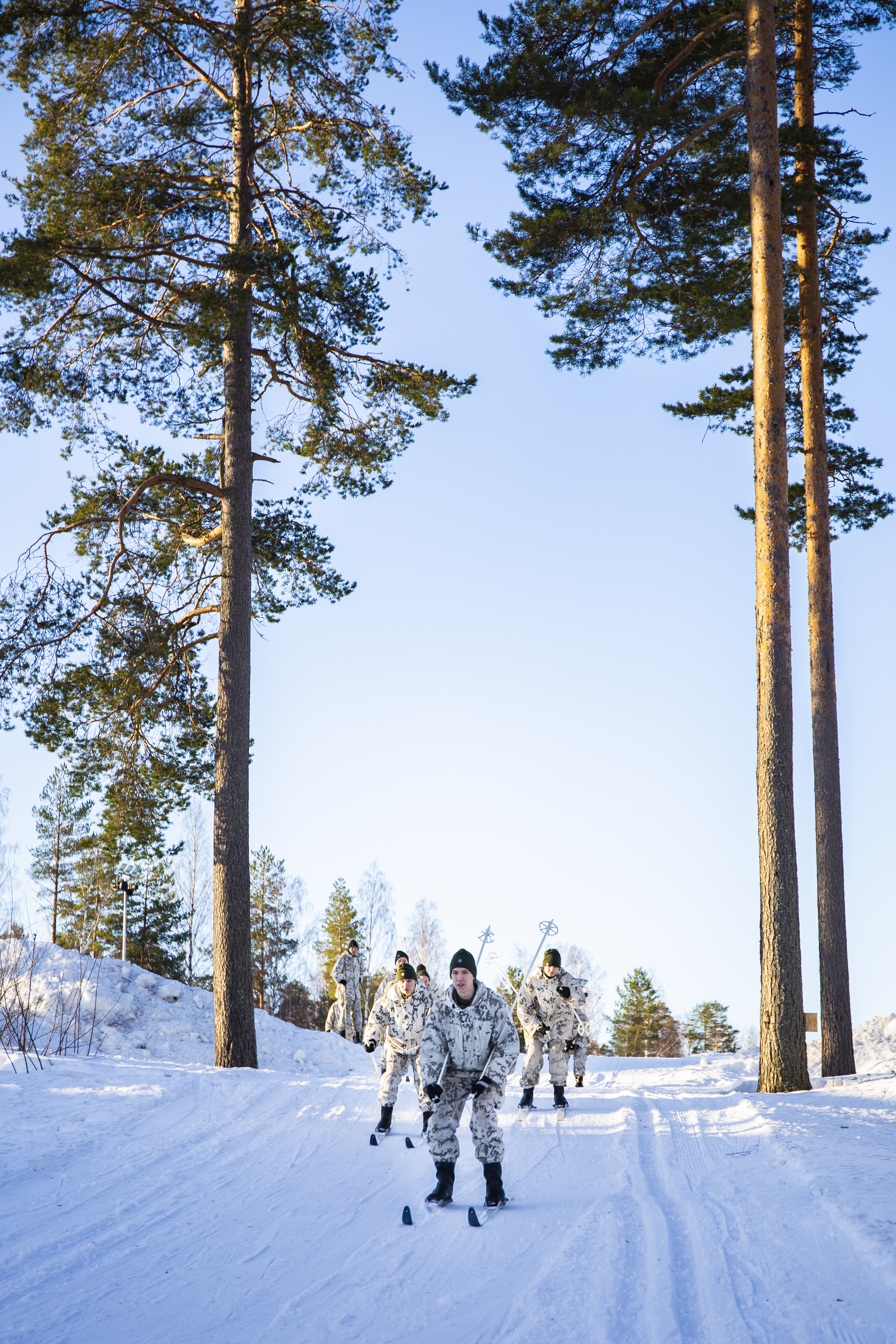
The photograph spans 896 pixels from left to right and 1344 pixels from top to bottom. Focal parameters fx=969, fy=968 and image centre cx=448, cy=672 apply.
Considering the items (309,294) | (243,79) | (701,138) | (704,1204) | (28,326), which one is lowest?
(704,1204)

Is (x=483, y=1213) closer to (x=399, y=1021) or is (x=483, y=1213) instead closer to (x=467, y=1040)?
(x=467, y=1040)

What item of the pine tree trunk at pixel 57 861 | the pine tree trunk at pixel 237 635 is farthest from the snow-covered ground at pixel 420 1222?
the pine tree trunk at pixel 57 861

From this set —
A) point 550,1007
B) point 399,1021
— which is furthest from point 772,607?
point 399,1021

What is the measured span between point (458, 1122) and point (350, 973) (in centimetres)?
1379

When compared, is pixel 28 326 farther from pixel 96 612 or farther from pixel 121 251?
pixel 96 612

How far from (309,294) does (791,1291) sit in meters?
12.6

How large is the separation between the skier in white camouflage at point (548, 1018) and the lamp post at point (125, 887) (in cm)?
1052

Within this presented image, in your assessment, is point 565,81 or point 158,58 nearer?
point 565,81

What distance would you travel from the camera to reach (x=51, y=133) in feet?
42.1

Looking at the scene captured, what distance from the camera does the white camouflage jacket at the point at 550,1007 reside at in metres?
10.3

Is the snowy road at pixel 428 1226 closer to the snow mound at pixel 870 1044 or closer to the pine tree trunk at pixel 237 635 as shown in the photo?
the pine tree trunk at pixel 237 635

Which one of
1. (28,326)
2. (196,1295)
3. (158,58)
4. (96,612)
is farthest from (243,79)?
(196,1295)

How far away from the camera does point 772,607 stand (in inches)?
436

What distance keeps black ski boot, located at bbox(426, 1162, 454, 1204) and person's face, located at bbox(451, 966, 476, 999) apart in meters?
1.07
